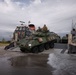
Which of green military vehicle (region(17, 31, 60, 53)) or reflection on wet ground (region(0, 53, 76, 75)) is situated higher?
green military vehicle (region(17, 31, 60, 53))

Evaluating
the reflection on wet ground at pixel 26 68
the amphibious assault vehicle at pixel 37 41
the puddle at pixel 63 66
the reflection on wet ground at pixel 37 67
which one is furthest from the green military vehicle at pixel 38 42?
the reflection on wet ground at pixel 26 68

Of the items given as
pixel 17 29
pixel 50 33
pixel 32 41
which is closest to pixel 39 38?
pixel 32 41

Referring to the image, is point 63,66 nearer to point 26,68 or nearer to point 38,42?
point 26,68

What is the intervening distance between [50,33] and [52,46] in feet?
5.43

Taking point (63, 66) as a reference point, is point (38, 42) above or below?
above

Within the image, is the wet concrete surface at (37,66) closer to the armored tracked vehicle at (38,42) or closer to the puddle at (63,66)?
the puddle at (63,66)

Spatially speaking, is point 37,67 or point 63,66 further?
point 63,66

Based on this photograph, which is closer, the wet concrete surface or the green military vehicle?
the wet concrete surface

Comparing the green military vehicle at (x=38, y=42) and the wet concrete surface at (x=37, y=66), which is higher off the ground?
the green military vehicle at (x=38, y=42)

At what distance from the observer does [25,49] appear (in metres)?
24.3

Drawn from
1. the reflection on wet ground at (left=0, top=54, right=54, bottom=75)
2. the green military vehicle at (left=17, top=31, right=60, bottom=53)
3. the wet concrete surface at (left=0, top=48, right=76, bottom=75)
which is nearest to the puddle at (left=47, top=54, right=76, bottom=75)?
the wet concrete surface at (left=0, top=48, right=76, bottom=75)

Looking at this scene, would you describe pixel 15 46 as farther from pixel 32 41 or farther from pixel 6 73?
pixel 6 73

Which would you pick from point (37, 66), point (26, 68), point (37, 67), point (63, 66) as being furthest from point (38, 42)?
point (26, 68)

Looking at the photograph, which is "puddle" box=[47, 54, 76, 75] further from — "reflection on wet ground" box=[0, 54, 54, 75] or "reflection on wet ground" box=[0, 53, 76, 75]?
"reflection on wet ground" box=[0, 54, 54, 75]
